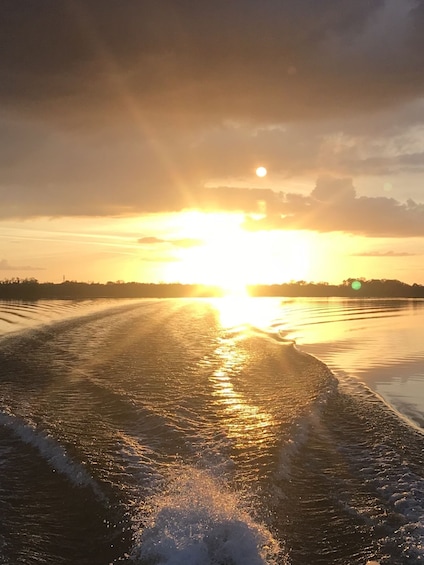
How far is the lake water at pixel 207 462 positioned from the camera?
258 inches

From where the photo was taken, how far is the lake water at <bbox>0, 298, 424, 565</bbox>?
6562mm

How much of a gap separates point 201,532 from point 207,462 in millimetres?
2524

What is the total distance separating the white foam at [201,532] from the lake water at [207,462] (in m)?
0.02

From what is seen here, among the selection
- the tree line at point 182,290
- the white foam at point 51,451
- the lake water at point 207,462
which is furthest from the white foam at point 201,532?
the tree line at point 182,290

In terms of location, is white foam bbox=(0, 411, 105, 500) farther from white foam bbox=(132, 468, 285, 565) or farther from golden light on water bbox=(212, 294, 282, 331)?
golden light on water bbox=(212, 294, 282, 331)

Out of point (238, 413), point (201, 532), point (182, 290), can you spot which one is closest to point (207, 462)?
point (201, 532)

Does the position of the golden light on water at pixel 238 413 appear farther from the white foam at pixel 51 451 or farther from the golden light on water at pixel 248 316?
the golden light on water at pixel 248 316

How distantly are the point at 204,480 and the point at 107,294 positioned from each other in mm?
101064

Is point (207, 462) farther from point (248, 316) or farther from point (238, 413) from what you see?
point (248, 316)

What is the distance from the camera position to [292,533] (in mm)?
6891

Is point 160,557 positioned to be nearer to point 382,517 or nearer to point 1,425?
point 382,517

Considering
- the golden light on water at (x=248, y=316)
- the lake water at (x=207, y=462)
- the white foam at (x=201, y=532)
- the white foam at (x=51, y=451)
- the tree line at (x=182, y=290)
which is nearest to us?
the white foam at (x=201, y=532)

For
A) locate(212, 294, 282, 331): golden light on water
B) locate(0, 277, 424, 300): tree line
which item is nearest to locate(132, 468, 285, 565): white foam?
locate(212, 294, 282, 331): golden light on water

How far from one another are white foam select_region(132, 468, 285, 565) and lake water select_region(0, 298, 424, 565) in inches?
0.9
